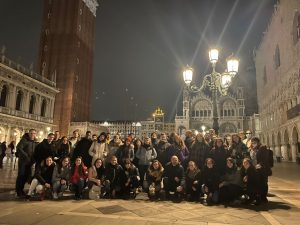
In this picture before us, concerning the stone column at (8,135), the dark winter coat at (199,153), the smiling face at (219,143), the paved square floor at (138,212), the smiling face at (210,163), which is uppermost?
the stone column at (8,135)

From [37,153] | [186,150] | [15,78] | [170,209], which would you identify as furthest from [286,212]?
[15,78]

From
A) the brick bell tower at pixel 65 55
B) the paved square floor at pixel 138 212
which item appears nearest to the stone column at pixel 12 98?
the brick bell tower at pixel 65 55

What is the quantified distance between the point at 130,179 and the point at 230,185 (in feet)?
9.12

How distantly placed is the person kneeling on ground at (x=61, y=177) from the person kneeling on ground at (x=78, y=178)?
0.64 ft

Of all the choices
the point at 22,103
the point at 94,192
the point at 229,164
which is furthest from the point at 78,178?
the point at 22,103

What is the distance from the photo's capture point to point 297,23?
23516 millimetres

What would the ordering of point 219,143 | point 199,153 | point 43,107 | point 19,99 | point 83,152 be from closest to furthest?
point 219,143
point 199,153
point 83,152
point 19,99
point 43,107

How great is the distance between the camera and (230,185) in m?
6.62

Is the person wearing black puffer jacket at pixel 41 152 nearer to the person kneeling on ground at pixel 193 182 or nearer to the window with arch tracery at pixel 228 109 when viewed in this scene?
the person kneeling on ground at pixel 193 182

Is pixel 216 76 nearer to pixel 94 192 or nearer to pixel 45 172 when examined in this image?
pixel 94 192

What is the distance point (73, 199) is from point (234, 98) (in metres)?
63.3

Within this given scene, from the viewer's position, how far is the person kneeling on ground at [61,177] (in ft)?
22.4

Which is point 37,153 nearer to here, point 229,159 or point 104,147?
point 104,147

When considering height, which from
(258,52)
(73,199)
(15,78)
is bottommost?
(73,199)
